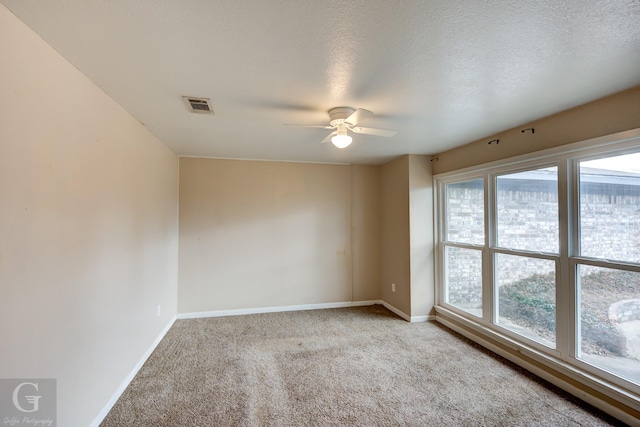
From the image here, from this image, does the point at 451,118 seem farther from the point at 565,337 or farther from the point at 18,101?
the point at 18,101

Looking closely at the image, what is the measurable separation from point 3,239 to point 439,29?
2.25 metres

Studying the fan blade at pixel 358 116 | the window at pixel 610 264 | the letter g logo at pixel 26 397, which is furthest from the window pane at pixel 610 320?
the letter g logo at pixel 26 397

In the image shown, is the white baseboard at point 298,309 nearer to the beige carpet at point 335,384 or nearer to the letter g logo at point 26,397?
the beige carpet at point 335,384

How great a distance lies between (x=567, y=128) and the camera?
252 centimetres

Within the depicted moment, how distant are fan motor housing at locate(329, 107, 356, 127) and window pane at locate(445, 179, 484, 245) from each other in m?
2.08

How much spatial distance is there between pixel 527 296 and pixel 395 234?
1.90 metres

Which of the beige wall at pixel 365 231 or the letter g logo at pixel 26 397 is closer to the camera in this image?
the letter g logo at pixel 26 397

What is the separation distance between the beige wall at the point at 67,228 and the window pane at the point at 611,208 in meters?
3.80

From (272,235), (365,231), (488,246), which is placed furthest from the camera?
(365,231)

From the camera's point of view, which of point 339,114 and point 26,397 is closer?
point 26,397

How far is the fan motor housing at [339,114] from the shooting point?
241 cm

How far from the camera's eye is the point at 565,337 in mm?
2539

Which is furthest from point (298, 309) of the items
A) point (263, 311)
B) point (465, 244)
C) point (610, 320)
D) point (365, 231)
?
point (610, 320)

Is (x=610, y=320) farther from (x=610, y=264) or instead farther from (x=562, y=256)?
(x=562, y=256)
